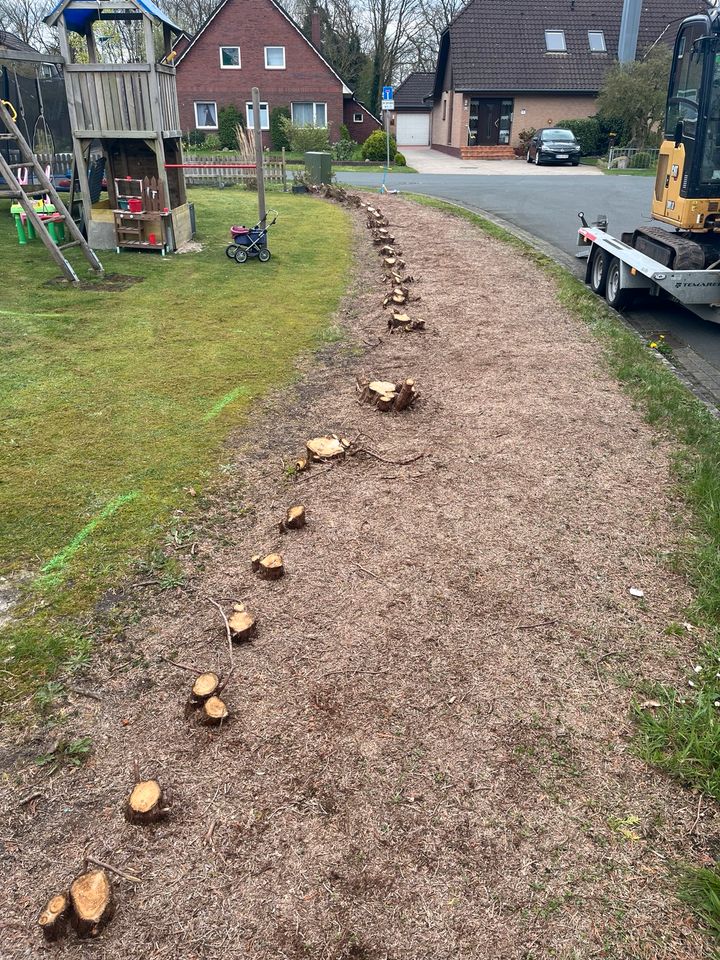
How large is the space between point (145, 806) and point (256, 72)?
4380 cm

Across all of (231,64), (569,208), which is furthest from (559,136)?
(231,64)

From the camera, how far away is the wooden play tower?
12.1 meters

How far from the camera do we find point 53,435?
621cm

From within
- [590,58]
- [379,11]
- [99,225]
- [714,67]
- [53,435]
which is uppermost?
[379,11]

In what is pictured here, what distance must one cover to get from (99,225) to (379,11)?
48.4 metres

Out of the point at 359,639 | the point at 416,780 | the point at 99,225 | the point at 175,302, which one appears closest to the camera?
the point at 416,780

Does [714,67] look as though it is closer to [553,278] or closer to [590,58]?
[553,278]

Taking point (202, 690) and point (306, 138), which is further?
point (306, 138)

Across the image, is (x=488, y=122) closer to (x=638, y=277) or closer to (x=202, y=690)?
(x=638, y=277)

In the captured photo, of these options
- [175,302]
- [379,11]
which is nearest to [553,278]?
[175,302]

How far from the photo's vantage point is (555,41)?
40.7m

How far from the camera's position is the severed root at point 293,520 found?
487cm

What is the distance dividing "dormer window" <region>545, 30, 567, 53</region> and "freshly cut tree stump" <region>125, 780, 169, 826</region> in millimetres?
47102

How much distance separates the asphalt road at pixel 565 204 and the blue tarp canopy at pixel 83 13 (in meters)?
8.51
